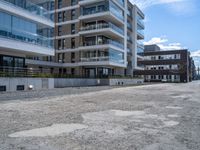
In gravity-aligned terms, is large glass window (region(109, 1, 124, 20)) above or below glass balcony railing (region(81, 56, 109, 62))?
above

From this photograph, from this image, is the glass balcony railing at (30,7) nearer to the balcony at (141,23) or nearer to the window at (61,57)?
the window at (61,57)

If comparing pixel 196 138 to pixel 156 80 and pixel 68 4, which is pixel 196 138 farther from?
pixel 156 80

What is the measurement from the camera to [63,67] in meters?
52.5

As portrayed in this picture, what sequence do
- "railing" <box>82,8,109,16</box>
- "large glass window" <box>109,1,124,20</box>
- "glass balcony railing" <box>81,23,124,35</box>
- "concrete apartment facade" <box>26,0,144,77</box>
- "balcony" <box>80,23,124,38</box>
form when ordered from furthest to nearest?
"large glass window" <box>109,1,124,20</box> < "concrete apartment facade" <box>26,0,144,77</box> < "railing" <box>82,8,109,16</box> < "glass balcony railing" <box>81,23,124,35</box> < "balcony" <box>80,23,124,38</box>

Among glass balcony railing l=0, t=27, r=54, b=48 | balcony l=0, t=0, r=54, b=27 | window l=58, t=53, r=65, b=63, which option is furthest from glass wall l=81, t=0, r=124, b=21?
glass balcony railing l=0, t=27, r=54, b=48

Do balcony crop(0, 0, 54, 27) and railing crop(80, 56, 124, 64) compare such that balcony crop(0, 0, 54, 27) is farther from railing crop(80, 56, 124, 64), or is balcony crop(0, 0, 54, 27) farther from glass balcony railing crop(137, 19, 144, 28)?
glass balcony railing crop(137, 19, 144, 28)

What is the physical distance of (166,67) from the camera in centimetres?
8619

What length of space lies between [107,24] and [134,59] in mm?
22157

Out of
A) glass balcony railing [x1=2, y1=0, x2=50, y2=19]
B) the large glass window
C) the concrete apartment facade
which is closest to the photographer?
glass balcony railing [x1=2, y1=0, x2=50, y2=19]

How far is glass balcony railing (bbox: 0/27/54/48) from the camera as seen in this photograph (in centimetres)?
2444

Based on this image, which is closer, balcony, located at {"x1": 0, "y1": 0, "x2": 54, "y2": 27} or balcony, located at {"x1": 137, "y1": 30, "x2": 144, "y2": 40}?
balcony, located at {"x1": 0, "y1": 0, "x2": 54, "y2": 27}

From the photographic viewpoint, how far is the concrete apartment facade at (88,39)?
44.8m

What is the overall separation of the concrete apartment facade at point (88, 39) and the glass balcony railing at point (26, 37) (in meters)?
14.0

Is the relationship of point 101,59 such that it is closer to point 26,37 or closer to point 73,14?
point 73,14
